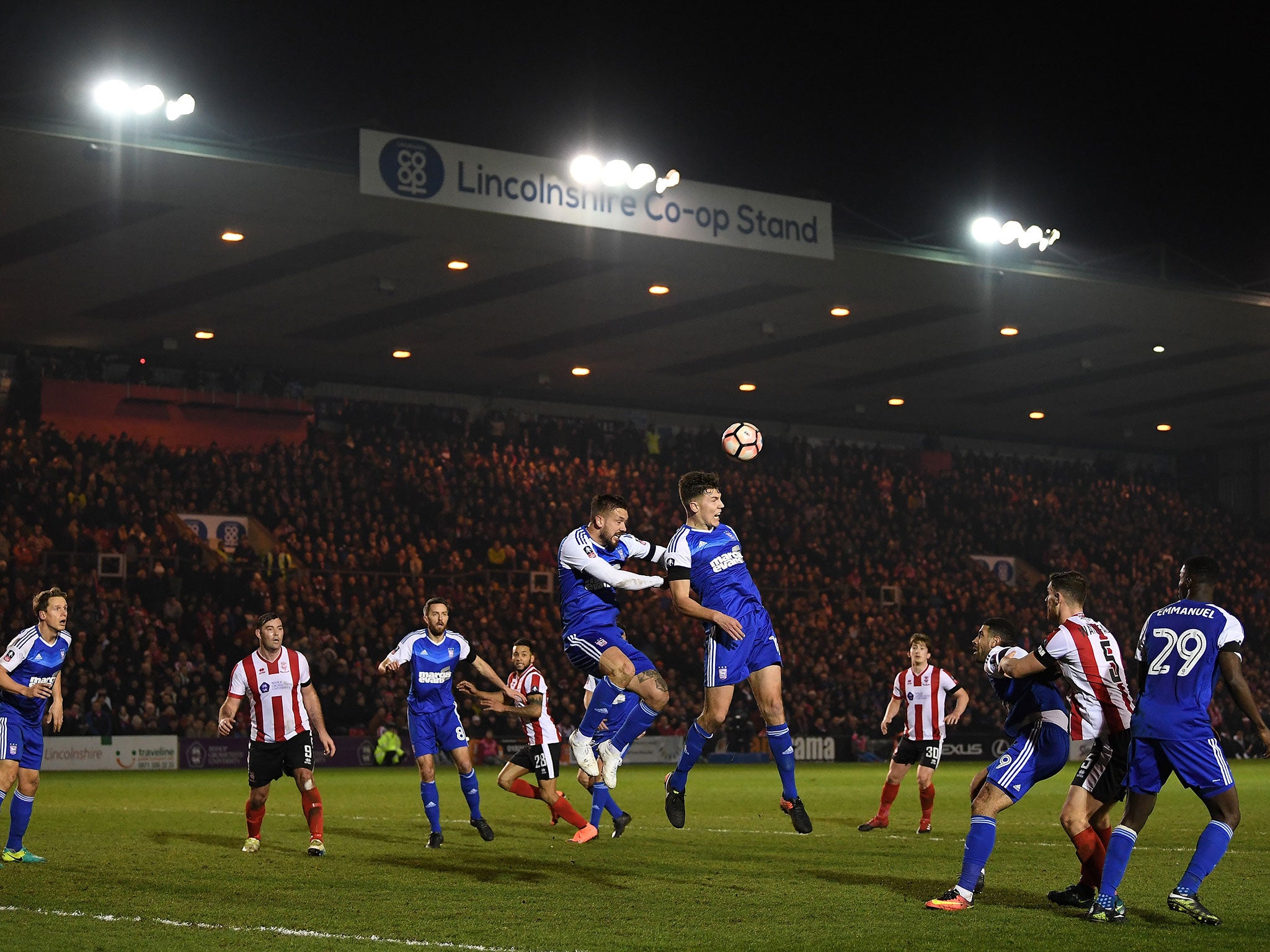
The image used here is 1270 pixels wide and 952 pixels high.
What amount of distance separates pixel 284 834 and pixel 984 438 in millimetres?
40666

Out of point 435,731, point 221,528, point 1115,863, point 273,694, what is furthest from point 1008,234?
point 1115,863

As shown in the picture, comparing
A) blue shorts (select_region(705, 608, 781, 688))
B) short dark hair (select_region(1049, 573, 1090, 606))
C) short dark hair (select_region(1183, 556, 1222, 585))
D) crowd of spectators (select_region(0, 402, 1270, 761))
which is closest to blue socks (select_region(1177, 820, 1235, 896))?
short dark hair (select_region(1183, 556, 1222, 585))

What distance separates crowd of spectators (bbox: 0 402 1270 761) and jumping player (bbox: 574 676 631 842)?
1910 cm

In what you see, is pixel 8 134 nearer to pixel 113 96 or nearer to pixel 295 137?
pixel 113 96

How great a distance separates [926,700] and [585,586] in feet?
21.4

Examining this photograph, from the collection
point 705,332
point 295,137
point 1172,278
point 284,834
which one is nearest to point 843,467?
point 705,332

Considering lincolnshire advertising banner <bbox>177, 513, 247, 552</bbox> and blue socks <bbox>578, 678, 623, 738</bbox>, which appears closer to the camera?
blue socks <bbox>578, 678, 623, 738</bbox>

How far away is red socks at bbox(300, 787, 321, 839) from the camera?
13.4 metres

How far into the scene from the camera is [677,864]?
12414 mm

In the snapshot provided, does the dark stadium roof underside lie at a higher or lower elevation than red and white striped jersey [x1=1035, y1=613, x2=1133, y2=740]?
higher

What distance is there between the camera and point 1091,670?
31.4 ft

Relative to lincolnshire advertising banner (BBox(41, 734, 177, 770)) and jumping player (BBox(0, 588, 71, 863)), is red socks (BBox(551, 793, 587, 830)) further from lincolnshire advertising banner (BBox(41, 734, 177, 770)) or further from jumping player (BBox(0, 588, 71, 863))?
lincolnshire advertising banner (BBox(41, 734, 177, 770))

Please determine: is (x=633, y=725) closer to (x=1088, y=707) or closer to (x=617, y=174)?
(x=1088, y=707)

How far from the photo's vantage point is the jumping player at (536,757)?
14586 mm
